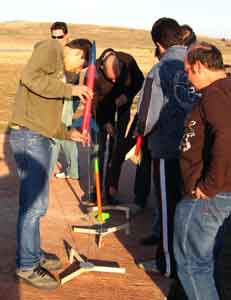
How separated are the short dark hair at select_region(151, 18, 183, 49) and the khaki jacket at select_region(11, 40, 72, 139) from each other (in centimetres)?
77

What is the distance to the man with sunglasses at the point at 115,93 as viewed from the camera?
246 inches

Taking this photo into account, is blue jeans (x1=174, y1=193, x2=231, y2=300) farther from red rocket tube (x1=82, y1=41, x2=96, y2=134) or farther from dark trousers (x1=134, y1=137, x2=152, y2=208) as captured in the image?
dark trousers (x1=134, y1=137, x2=152, y2=208)

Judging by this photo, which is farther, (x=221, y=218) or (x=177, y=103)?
(x=177, y=103)

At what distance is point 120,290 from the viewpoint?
461 cm

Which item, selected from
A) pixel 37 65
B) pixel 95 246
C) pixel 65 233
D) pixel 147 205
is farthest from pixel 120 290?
pixel 147 205

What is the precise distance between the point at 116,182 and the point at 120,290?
7.91 feet

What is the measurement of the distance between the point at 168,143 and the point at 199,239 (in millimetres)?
1285

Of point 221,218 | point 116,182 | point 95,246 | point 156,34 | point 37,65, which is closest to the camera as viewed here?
point 221,218

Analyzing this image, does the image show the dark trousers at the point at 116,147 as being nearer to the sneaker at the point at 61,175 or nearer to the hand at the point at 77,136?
the sneaker at the point at 61,175

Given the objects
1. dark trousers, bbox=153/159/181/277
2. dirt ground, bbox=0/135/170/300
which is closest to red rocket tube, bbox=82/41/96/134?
dark trousers, bbox=153/159/181/277

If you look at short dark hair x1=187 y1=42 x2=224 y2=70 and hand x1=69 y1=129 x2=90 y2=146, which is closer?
short dark hair x1=187 y1=42 x2=224 y2=70

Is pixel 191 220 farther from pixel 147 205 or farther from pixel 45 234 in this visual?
pixel 147 205

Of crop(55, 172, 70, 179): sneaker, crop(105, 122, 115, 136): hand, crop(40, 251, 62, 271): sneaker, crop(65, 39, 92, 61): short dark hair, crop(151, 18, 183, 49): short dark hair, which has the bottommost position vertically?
crop(55, 172, 70, 179): sneaker

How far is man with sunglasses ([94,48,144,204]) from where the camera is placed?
20.5 feet
